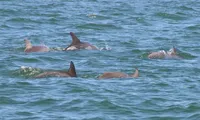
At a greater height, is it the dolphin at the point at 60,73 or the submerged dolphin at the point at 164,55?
the submerged dolphin at the point at 164,55

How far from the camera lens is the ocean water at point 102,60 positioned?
17734 millimetres

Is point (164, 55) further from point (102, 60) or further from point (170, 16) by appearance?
point (170, 16)

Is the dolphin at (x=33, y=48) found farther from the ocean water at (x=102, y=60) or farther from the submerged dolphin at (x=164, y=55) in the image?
the submerged dolphin at (x=164, y=55)

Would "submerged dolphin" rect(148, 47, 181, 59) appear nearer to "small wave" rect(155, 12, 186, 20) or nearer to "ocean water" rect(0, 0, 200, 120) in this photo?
"ocean water" rect(0, 0, 200, 120)

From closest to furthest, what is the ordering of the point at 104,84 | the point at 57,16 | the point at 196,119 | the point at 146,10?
the point at 196,119
the point at 104,84
the point at 57,16
the point at 146,10

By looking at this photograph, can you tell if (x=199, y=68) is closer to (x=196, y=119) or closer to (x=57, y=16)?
(x=196, y=119)

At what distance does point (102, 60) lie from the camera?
80.3ft

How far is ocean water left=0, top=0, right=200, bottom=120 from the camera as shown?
17.7 meters

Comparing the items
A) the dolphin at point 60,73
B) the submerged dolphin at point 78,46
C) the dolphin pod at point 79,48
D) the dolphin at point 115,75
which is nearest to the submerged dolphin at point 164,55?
the dolphin pod at point 79,48

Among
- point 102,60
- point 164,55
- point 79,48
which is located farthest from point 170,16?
point 102,60

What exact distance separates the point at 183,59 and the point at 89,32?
6.83 metres

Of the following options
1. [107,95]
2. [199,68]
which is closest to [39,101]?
[107,95]

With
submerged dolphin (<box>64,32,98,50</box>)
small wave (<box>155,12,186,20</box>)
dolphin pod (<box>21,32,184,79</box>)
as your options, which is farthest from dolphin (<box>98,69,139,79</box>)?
small wave (<box>155,12,186,20</box>)

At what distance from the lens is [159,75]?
21.9 m
